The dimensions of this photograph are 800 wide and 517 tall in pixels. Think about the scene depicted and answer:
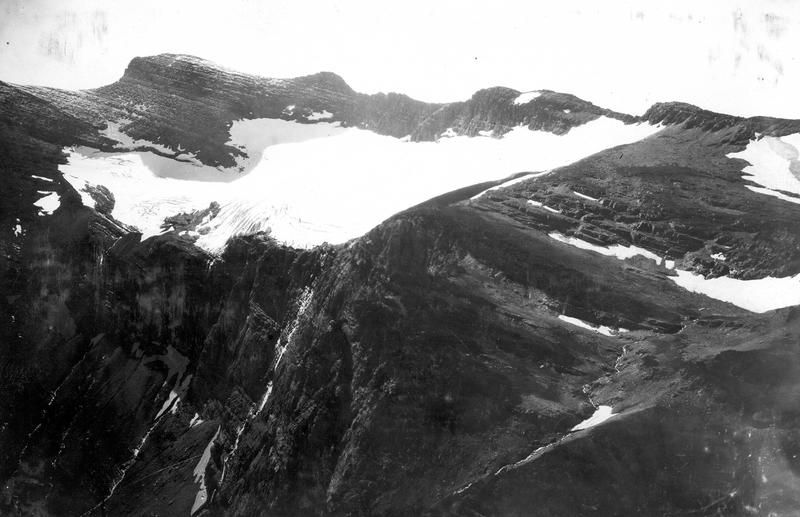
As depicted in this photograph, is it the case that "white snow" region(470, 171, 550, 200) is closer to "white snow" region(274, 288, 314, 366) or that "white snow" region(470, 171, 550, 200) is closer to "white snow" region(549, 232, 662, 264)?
"white snow" region(549, 232, 662, 264)

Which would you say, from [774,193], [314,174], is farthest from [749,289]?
[314,174]

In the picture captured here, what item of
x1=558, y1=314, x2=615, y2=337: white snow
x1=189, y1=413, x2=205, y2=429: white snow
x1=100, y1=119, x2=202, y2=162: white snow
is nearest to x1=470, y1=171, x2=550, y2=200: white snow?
x1=558, y1=314, x2=615, y2=337: white snow

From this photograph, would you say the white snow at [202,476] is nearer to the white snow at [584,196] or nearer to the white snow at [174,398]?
the white snow at [174,398]

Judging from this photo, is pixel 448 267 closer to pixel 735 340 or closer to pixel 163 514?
pixel 735 340

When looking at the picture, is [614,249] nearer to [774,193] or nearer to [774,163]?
[774,193]

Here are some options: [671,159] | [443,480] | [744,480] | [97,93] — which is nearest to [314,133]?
[97,93]
